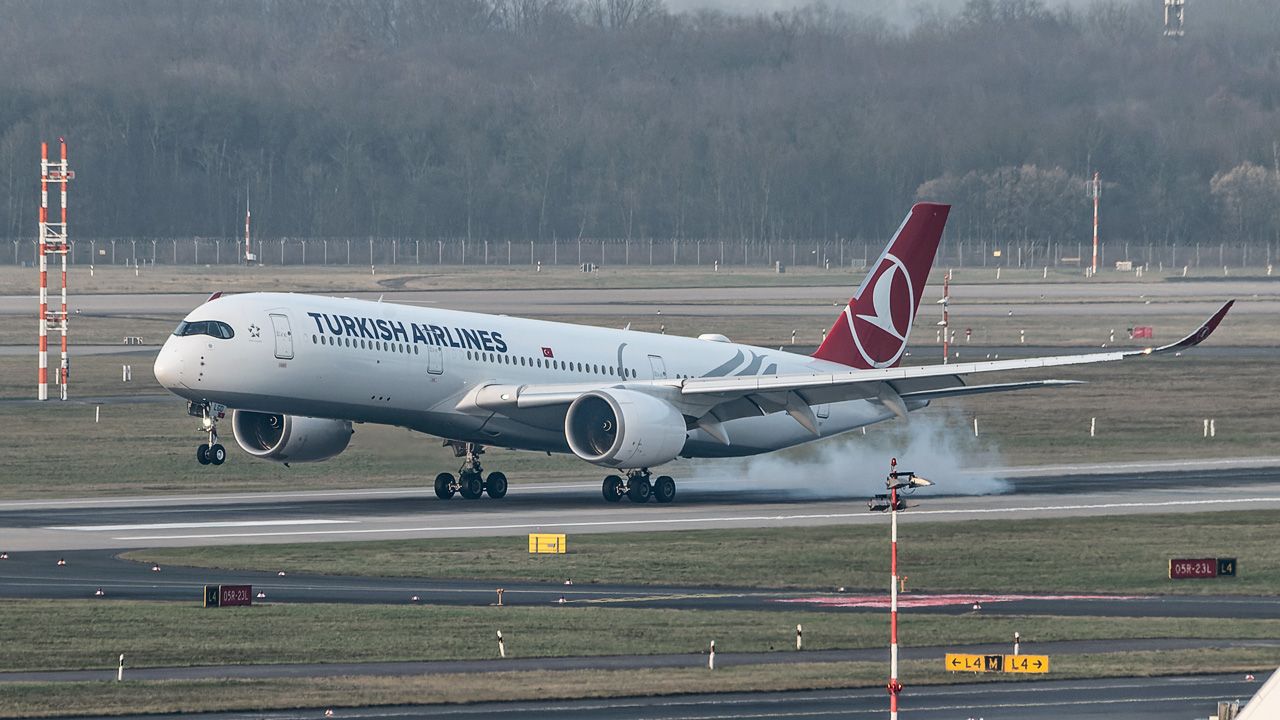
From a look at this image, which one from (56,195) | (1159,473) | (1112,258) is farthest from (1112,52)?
(1159,473)

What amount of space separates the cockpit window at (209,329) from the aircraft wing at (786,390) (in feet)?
24.2

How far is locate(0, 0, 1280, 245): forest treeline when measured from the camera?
166 metres

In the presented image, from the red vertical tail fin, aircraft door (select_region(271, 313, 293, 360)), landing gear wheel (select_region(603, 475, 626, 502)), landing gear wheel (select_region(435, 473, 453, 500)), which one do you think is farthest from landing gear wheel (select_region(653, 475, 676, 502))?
aircraft door (select_region(271, 313, 293, 360))

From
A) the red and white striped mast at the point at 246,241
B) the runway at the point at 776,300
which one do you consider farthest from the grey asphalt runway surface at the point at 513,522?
the red and white striped mast at the point at 246,241

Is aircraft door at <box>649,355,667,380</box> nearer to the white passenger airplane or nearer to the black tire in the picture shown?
the white passenger airplane

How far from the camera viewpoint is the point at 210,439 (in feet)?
153

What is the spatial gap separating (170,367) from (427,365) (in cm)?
749

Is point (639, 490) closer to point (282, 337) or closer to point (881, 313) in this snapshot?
point (881, 313)

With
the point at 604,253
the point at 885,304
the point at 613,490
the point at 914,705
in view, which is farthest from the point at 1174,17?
the point at 914,705

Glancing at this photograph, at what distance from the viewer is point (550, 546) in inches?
1694

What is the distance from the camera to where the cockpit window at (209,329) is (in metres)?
47.7

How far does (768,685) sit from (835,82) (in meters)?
158

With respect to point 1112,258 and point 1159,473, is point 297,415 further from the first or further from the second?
point 1112,258

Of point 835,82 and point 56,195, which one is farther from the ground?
point 835,82
